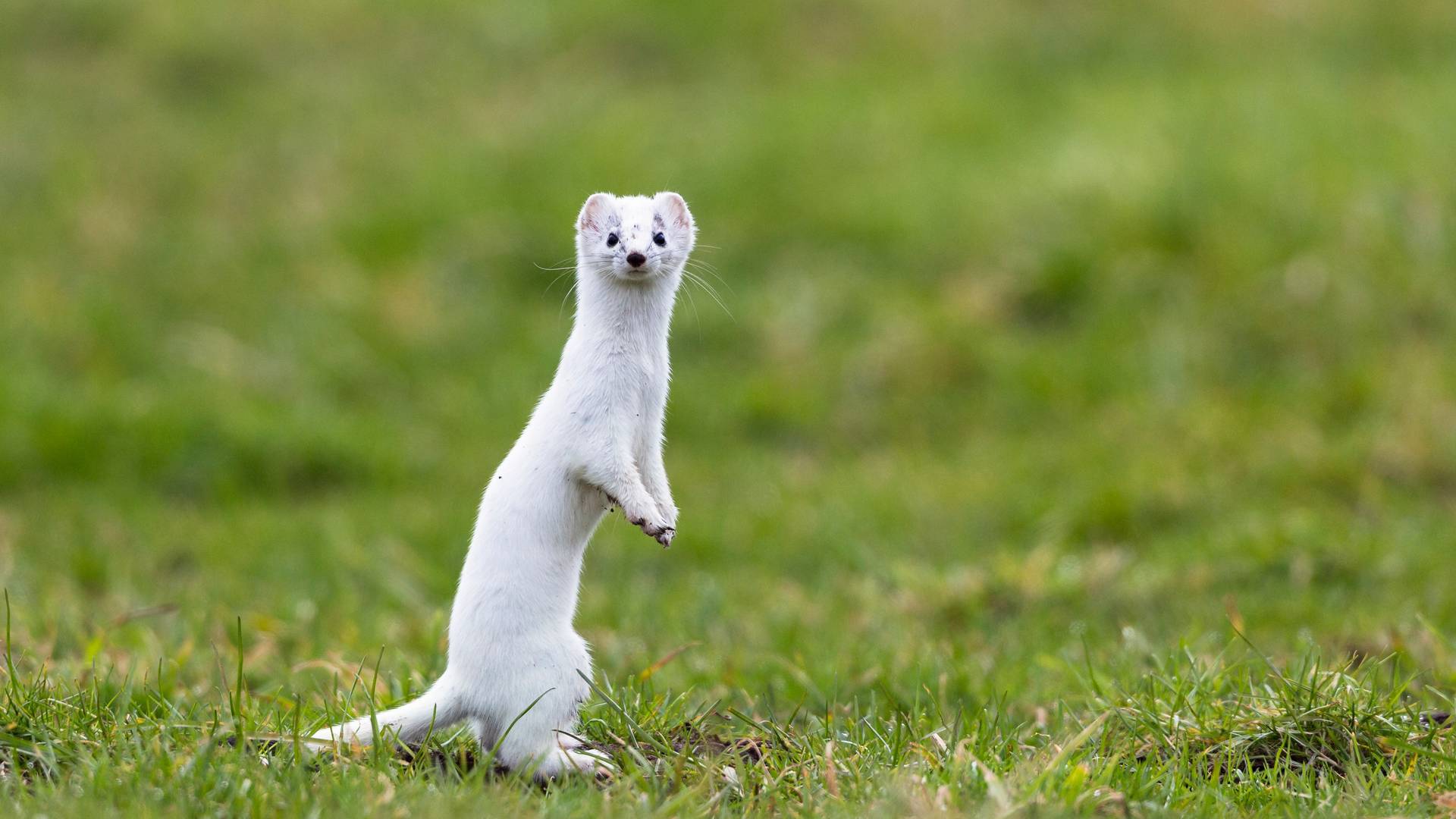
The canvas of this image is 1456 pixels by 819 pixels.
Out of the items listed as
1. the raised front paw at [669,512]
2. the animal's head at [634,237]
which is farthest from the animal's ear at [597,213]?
the raised front paw at [669,512]

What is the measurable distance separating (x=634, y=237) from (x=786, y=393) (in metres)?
7.18

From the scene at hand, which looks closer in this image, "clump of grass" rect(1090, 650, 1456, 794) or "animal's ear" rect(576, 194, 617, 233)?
"clump of grass" rect(1090, 650, 1456, 794)

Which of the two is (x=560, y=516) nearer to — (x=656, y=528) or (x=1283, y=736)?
(x=656, y=528)

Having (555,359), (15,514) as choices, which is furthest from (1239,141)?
(15,514)

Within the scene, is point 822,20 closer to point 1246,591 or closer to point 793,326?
point 793,326

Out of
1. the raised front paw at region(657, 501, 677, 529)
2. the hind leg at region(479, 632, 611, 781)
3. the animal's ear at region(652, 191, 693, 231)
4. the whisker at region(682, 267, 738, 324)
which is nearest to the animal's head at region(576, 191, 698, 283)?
the animal's ear at region(652, 191, 693, 231)

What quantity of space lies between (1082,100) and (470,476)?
7.46 m

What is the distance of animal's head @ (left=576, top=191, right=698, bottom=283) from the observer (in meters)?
4.24

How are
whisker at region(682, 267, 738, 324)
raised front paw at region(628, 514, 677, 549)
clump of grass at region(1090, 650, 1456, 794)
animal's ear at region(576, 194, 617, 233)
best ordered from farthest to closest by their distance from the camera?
1. whisker at region(682, 267, 738, 324)
2. animal's ear at region(576, 194, 617, 233)
3. clump of grass at region(1090, 650, 1456, 794)
4. raised front paw at region(628, 514, 677, 549)

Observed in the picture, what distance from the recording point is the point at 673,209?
4.38 meters

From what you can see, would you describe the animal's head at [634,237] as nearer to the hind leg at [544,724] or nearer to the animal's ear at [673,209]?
the animal's ear at [673,209]

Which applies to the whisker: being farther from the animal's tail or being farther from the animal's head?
the animal's tail

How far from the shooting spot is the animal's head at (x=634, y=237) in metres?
4.24

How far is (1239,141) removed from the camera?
13.1m
